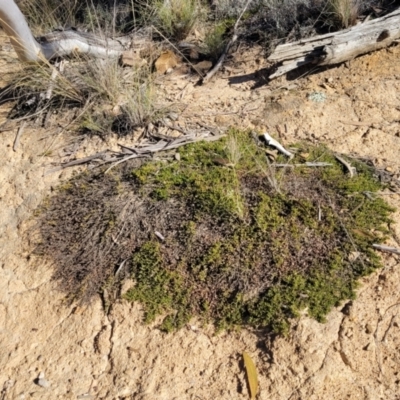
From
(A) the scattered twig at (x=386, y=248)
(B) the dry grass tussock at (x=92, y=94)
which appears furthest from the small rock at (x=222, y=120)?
(A) the scattered twig at (x=386, y=248)

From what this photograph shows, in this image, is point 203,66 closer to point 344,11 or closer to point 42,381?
point 344,11

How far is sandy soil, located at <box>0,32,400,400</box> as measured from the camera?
2.54 m

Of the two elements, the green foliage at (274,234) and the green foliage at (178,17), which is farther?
the green foliage at (178,17)

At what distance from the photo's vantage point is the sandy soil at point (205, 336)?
2545 millimetres

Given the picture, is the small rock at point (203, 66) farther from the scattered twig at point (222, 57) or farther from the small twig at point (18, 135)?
the small twig at point (18, 135)

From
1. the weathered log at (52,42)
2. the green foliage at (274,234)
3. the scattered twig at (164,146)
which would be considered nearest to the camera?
the green foliage at (274,234)

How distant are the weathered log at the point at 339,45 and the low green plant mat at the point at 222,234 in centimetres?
89

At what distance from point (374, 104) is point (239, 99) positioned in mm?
1138

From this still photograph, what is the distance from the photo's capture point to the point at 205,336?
2.79m

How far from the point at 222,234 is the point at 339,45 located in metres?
2.07

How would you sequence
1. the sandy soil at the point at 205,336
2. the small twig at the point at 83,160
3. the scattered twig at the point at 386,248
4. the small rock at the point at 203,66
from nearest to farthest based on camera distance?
the sandy soil at the point at 205,336, the scattered twig at the point at 386,248, the small twig at the point at 83,160, the small rock at the point at 203,66

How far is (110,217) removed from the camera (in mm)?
3338

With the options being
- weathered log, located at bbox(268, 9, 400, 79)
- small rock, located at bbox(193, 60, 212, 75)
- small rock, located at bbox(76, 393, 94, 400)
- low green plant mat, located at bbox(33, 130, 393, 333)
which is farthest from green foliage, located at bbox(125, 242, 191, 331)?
small rock, located at bbox(193, 60, 212, 75)

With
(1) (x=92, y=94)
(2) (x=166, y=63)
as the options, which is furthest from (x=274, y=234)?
(2) (x=166, y=63)
